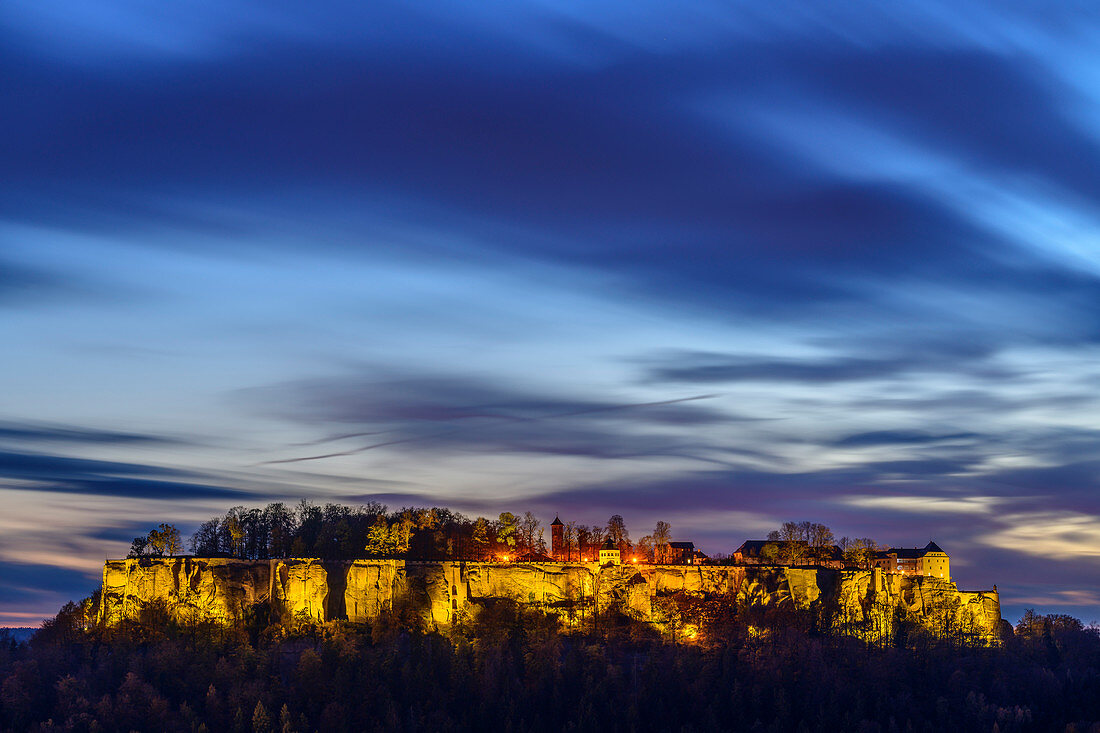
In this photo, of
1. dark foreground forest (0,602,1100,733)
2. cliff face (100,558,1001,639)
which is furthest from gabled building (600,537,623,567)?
dark foreground forest (0,602,1100,733)

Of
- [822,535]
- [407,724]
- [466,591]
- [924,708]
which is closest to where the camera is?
[407,724]

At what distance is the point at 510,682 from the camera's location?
105000mm

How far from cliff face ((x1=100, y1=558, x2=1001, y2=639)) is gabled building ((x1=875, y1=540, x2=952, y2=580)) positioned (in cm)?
845

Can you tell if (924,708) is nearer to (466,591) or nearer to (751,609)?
(751,609)

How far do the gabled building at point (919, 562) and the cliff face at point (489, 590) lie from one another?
333 inches

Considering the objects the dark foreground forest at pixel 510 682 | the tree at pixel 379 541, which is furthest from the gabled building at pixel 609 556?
the tree at pixel 379 541

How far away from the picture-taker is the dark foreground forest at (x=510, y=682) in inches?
3942

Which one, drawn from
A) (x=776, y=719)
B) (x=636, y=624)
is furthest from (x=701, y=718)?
Result: (x=636, y=624)

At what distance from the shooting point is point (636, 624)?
116m

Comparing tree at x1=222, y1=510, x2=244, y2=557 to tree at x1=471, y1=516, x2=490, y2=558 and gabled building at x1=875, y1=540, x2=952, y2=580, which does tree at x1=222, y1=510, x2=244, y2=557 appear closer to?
tree at x1=471, y1=516, x2=490, y2=558

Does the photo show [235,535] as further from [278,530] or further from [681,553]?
[681,553]

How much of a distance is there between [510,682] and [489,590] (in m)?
12.4

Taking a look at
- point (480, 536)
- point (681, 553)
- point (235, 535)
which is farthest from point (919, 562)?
point (235, 535)

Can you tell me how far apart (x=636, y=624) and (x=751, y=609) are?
426 inches
